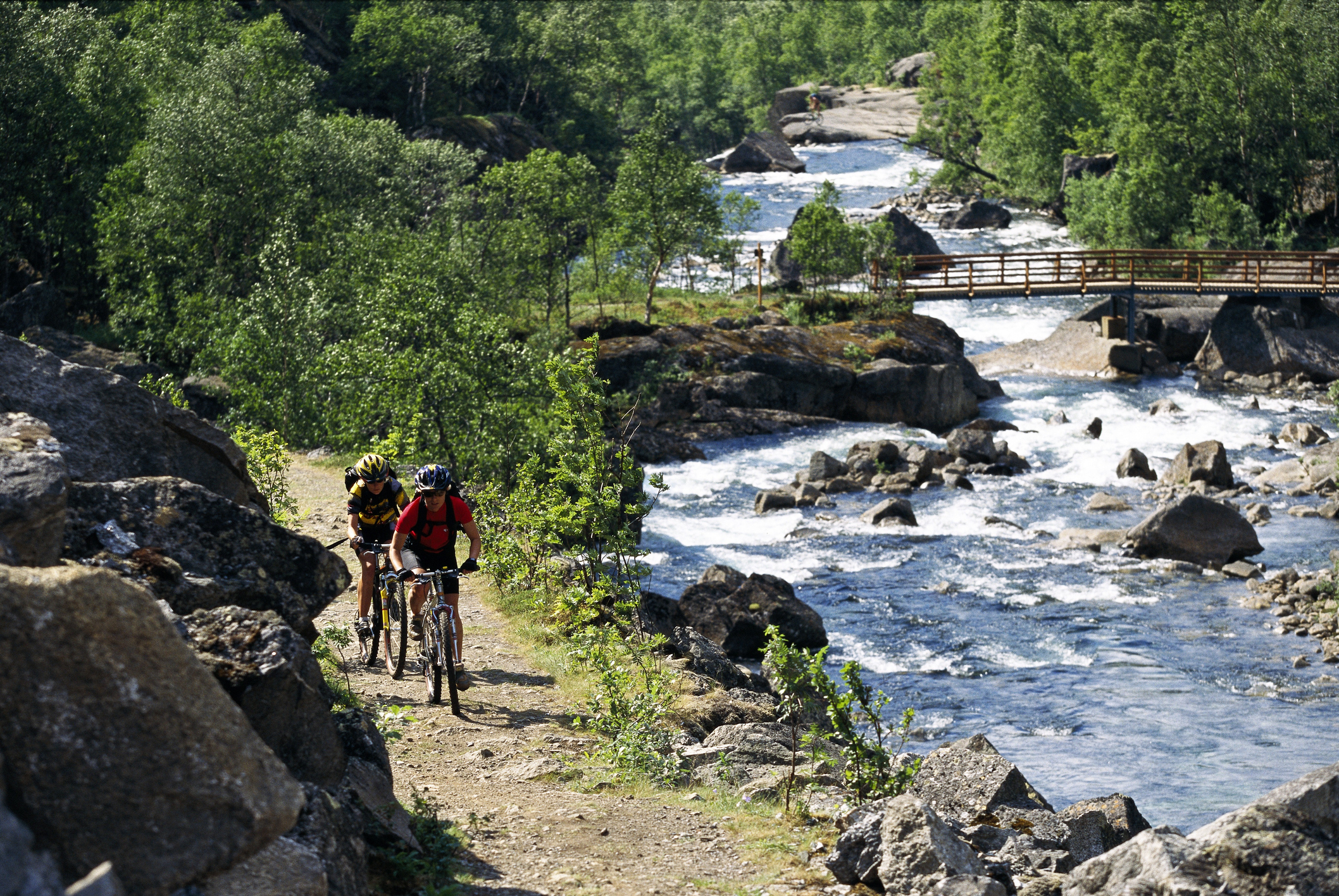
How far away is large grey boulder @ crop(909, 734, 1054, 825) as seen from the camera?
1070 cm

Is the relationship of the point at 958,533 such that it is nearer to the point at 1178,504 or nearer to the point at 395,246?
the point at 1178,504

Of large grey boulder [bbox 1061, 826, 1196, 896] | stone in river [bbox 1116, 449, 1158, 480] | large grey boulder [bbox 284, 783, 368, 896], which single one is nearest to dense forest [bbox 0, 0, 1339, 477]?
large grey boulder [bbox 284, 783, 368, 896]

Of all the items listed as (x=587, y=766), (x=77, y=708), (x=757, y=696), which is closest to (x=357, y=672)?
(x=587, y=766)

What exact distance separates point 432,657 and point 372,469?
1.92 metres

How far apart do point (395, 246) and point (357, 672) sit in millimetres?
22165

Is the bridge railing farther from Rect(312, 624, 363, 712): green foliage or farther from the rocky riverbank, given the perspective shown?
the rocky riverbank

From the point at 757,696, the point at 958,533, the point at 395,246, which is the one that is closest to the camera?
the point at 757,696

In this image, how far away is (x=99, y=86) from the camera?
131 ft

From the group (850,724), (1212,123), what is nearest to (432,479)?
(850,724)

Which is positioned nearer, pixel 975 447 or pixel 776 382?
pixel 975 447

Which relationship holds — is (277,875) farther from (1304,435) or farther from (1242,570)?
(1304,435)

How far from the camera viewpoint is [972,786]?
11.1 meters

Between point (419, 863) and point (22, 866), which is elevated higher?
point (22, 866)

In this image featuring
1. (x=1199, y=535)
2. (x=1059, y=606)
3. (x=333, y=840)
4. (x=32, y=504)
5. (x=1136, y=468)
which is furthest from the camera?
(x=1136, y=468)
